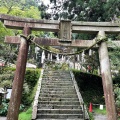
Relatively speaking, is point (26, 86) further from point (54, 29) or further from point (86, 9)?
point (54, 29)

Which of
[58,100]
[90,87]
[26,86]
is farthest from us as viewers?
[90,87]

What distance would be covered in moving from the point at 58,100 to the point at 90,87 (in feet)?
17.5

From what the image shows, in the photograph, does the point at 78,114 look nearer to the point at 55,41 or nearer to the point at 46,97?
the point at 46,97

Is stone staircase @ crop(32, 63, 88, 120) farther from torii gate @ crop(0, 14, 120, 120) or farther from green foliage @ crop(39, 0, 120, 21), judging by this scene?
green foliage @ crop(39, 0, 120, 21)

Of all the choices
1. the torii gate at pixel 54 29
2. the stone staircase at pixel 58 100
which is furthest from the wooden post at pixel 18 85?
the stone staircase at pixel 58 100

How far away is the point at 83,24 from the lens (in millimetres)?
6996

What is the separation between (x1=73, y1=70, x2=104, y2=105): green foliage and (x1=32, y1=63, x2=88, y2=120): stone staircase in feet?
4.72

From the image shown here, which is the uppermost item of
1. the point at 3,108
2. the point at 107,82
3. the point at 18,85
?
the point at 107,82

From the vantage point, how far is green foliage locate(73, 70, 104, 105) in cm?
1454

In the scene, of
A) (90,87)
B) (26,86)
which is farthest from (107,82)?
A: (90,87)

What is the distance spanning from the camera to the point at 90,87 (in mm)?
15695

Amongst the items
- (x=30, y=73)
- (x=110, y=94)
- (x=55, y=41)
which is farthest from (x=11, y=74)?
(x=110, y=94)

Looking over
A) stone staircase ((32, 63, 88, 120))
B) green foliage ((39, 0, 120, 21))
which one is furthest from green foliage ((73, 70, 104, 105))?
green foliage ((39, 0, 120, 21))

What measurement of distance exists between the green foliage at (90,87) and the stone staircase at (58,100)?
4.72ft
